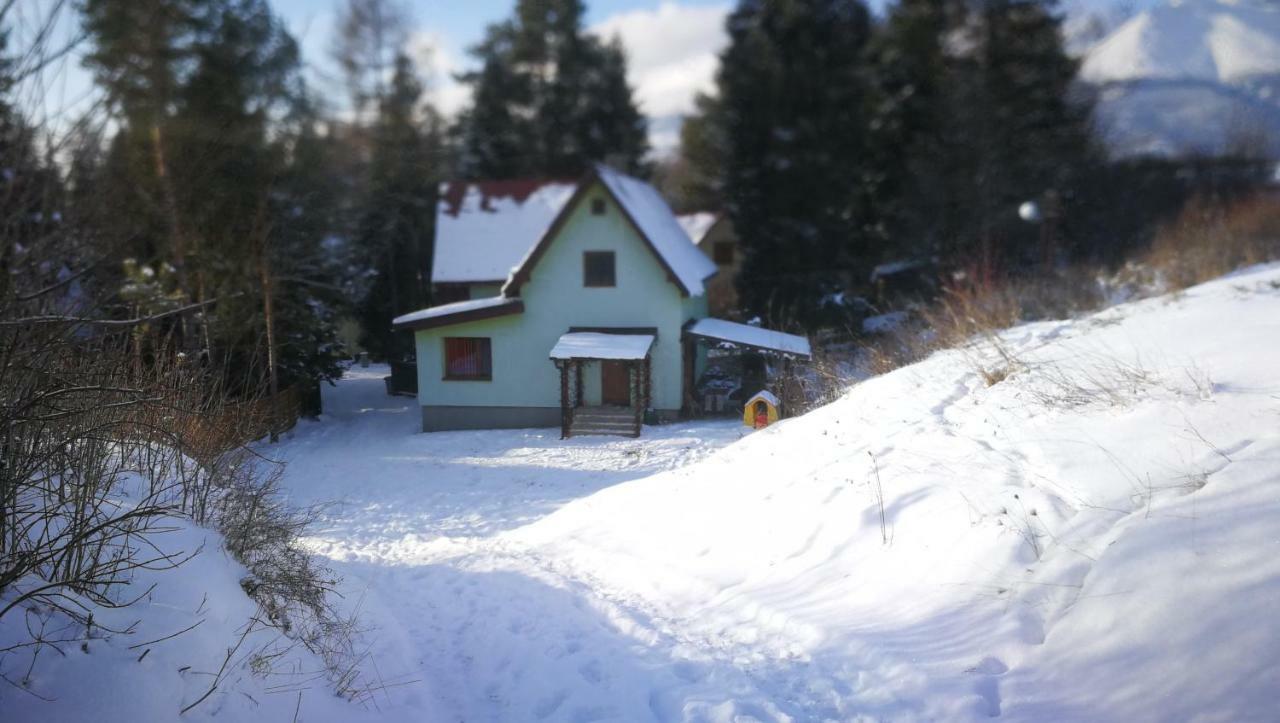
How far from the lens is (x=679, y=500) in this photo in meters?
7.61

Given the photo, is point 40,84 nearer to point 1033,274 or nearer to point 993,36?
point 1033,274

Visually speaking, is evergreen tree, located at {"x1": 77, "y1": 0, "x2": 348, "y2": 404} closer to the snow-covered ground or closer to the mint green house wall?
the snow-covered ground

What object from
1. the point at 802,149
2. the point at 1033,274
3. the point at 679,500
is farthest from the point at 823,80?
the point at 679,500

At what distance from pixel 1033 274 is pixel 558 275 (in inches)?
494

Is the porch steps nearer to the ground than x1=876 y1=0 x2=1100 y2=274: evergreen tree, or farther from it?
A: nearer to the ground

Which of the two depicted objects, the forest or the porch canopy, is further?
the porch canopy

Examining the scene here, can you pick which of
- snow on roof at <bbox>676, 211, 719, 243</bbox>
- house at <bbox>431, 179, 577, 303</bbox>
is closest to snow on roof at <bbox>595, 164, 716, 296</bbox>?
house at <bbox>431, 179, 577, 303</bbox>

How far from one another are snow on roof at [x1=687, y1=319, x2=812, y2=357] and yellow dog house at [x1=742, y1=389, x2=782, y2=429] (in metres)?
2.42

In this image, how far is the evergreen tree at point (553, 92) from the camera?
31.1m

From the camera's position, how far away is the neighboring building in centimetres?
2566

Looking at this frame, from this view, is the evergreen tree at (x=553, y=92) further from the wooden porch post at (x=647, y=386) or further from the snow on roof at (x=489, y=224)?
the wooden porch post at (x=647, y=386)

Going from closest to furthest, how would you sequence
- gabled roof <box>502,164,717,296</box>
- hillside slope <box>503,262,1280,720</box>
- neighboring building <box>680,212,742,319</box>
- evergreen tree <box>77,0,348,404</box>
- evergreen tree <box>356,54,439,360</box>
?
evergreen tree <box>77,0,348,404</box>
hillside slope <box>503,262,1280,720</box>
gabled roof <box>502,164,717,296</box>
evergreen tree <box>356,54,439,360</box>
neighboring building <box>680,212,742,319</box>

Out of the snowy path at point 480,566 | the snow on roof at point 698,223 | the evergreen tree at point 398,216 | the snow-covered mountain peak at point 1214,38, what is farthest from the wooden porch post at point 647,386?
the snow-covered mountain peak at point 1214,38

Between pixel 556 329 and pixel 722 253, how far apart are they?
43.7ft
